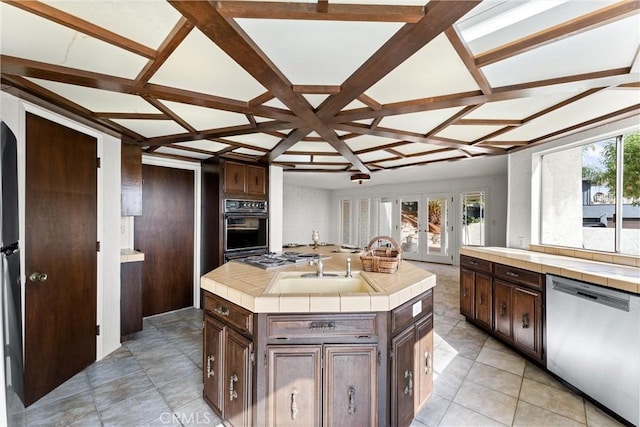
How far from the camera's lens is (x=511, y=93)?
66.1 inches

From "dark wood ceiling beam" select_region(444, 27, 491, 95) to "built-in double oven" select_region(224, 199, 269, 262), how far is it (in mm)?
3103

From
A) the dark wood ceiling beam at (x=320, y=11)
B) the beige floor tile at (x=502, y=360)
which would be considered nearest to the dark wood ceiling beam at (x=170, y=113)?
the dark wood ceiling beam at (x=320, y=11)

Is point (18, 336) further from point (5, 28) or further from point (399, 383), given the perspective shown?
point (399, 383)

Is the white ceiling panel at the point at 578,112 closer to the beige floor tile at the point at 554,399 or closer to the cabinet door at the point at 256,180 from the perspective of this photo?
the beige floor tile at the point at 554,399

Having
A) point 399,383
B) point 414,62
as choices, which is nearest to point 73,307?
point 399,383

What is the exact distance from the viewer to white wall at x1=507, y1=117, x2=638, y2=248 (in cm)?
315

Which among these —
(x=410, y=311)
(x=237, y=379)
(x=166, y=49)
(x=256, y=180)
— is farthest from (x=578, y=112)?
(x=256, y=180)

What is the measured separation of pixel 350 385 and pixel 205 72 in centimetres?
189

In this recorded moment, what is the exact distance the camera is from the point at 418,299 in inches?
67.6

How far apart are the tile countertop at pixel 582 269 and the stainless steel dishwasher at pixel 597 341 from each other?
52 millimetres

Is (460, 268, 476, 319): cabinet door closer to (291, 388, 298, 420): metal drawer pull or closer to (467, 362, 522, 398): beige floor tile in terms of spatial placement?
(467, 362, 522, 398): beige floor tile

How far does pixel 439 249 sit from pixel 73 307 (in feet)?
22.0

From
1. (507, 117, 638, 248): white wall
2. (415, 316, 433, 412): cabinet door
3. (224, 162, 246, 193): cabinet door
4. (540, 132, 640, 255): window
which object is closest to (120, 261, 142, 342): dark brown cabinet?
(224, 162, 246, 193): cabinet door

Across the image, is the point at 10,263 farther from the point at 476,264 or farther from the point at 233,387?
the point at 476,264
